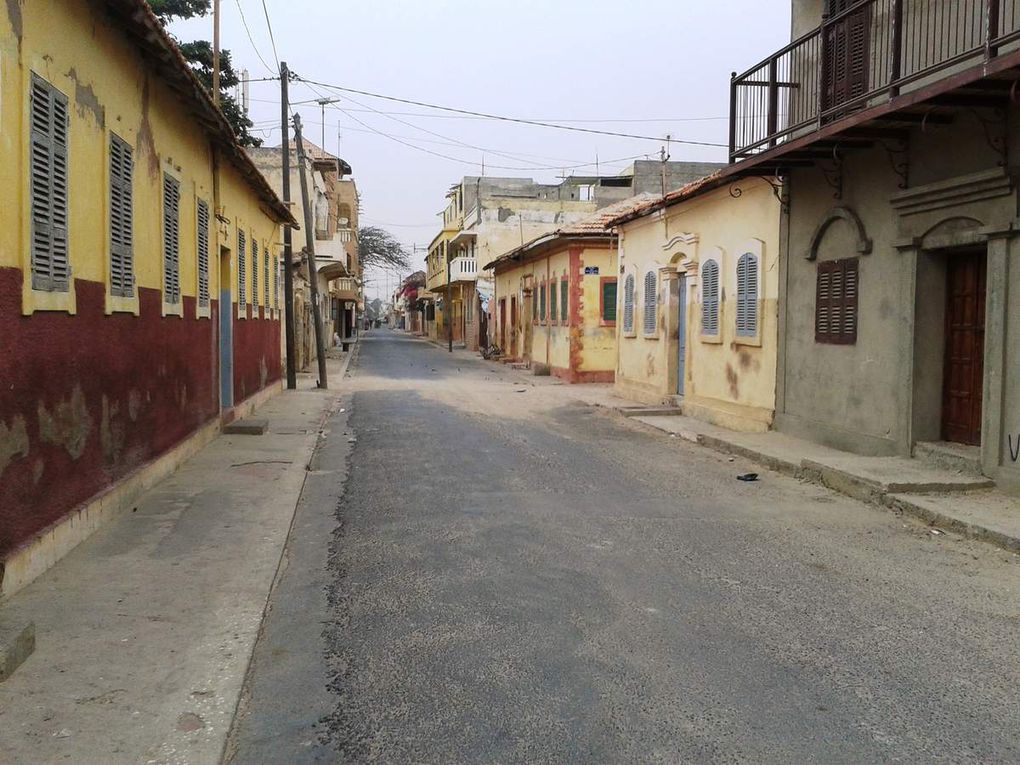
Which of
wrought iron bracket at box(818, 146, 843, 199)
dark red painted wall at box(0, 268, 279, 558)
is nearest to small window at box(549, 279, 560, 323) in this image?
wrought iron bracket at box(818, 146, 843, 199)

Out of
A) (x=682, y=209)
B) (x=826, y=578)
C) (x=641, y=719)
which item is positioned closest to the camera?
(x=641, y=719)

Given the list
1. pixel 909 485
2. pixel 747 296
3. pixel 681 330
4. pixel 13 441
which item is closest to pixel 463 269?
pixel 681 330

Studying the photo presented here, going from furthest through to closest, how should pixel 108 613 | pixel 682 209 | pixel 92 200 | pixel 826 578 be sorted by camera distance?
pixel 682 209, pixel 92 200, pixel 826 578, pixel 108 613

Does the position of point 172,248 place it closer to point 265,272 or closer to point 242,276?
point 242,276

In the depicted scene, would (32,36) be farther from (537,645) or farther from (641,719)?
(641,719)

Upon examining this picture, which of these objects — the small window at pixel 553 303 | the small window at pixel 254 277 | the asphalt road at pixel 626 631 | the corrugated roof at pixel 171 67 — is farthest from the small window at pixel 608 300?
the asphalt road at pixel 626 631

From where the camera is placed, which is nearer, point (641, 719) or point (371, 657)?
point (641, 719)

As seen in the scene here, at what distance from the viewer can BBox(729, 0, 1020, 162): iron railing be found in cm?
860

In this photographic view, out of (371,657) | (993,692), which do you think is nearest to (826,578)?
(993,692)

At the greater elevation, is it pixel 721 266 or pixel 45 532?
pixel 721 266

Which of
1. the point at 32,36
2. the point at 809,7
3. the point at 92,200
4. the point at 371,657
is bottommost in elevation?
the point at 371,657

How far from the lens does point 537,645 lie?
4.67m

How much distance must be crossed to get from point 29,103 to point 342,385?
18749 millimetres

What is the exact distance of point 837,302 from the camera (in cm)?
1133
